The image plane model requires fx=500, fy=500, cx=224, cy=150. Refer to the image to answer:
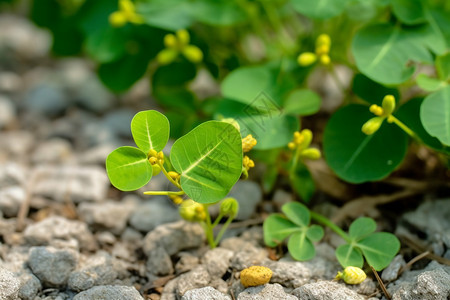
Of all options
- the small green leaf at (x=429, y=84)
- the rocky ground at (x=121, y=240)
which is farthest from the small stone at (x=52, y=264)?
the small green leaf at (x=429, y=84)

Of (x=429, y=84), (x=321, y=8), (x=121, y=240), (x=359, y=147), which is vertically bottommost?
(x=121, y=240)

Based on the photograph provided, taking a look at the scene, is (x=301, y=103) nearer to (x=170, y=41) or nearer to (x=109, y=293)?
(x=170, y=41)

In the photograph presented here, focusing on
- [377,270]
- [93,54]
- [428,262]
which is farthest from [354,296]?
[93,54]

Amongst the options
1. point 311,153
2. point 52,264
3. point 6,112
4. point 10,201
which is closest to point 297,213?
point 311,153


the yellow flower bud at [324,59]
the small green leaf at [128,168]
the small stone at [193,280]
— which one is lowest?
the small stone at [193,280]

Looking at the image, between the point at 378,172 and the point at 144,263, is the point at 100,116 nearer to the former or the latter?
the point at 144,263

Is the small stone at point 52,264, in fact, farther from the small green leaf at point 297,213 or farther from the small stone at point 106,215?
the small green leaf at point 297,213
